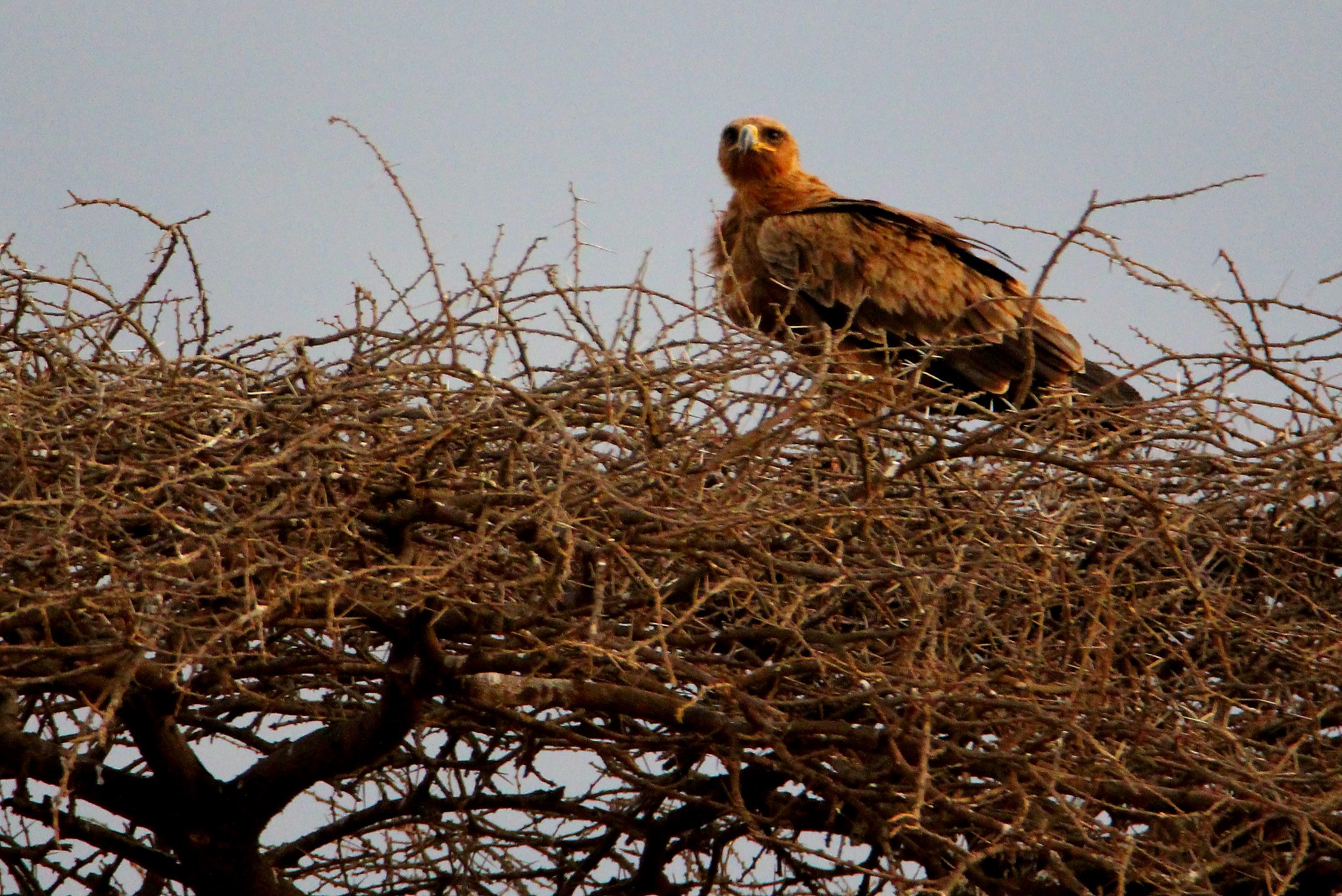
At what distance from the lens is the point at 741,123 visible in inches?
377

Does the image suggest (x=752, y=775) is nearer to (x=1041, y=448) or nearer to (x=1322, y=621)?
(x=1041, y=448)

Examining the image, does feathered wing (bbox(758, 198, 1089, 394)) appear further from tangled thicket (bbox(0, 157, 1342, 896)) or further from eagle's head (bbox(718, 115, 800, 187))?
tangled thicket (bbox(0, 157, 1342, 896))

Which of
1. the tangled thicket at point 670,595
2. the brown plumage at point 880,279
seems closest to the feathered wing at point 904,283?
the brown plumage at point 880,279

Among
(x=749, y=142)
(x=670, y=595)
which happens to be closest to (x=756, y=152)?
(x=749, y=142)

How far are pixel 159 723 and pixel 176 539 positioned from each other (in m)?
1.04

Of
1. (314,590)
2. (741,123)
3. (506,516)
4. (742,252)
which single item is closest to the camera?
(506,516)

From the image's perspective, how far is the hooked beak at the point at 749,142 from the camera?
30.5ft

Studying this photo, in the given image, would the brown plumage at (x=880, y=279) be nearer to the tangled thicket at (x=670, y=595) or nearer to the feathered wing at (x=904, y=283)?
the feathered wing at (x=904, y=283)

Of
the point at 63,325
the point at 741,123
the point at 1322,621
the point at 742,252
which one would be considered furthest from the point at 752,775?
the point at 741,123

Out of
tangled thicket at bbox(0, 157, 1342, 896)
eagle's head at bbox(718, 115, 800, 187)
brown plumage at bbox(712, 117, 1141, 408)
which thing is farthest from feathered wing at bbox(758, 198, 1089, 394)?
tangled thicket at bbox(0, 157, 1342, 896)

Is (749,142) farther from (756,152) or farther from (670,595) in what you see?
(670,595)

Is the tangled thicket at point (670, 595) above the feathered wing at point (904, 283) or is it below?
below

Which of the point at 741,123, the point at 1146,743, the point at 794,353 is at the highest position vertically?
the point at 741,123

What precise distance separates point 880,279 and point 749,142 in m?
1.22
